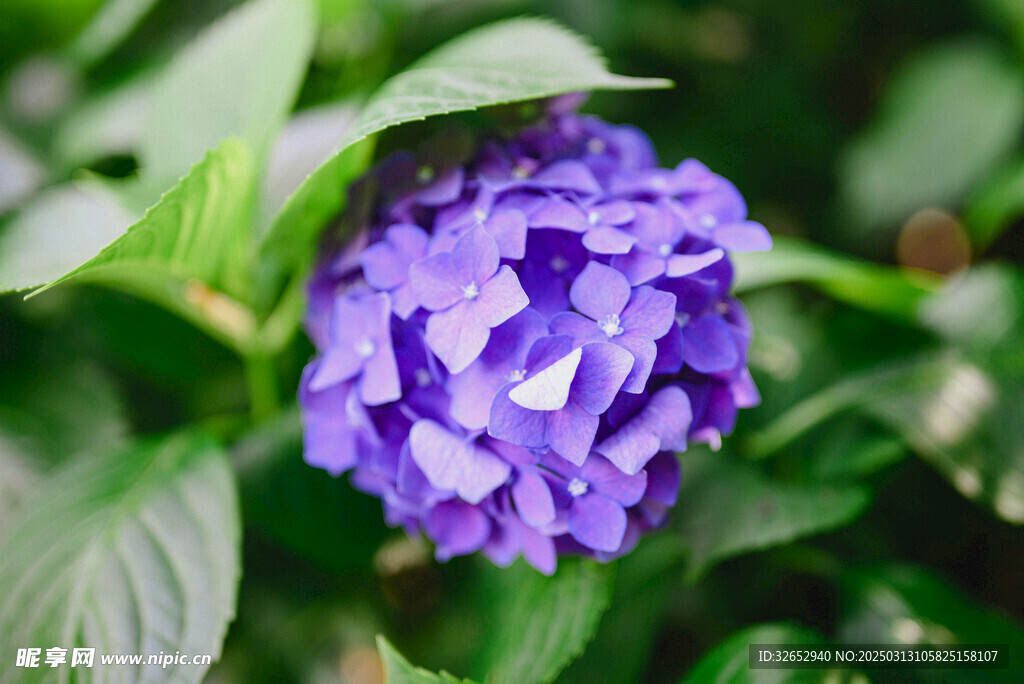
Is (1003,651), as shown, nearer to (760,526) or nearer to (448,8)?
(760,526)

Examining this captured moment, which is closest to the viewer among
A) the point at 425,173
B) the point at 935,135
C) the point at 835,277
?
the point at 425,173

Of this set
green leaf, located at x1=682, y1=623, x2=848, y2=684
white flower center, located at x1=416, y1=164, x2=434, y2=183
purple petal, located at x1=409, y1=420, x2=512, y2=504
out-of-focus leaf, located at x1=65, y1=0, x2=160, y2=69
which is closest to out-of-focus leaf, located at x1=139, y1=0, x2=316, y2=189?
out-of-focus leaf, located at x1=65, y1=0, x2=160, y2=69

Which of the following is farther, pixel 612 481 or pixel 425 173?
pixel 425 173

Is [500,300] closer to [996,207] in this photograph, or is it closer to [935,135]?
[996,207]

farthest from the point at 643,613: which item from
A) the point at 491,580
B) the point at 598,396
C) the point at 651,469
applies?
the point at 598,396

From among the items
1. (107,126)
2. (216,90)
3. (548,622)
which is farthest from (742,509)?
A: (107,126)

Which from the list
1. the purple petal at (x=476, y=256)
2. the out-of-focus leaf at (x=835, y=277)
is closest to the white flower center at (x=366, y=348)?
the purple petal at (x=476, y=256)

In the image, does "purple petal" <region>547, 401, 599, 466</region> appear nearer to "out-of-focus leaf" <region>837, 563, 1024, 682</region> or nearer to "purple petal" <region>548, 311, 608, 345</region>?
"purple petal" <region>548, 311, 608, 345</region>
